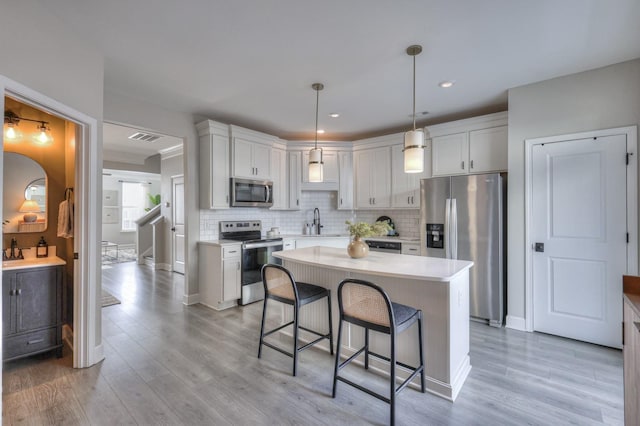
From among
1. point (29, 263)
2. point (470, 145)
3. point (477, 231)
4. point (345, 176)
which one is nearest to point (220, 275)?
point (29, 263)

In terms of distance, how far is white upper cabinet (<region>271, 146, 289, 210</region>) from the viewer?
16.5 feet

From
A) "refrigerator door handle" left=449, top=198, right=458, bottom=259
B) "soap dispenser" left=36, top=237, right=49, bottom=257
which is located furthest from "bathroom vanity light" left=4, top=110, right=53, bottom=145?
"refrigerator door handle" left=449, top=198, right=458, bottom=259

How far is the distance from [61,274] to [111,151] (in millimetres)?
5147

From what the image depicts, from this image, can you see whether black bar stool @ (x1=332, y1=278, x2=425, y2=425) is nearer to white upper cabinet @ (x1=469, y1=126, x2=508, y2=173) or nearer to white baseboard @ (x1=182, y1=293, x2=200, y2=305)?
white upper cabinet @ (x1=469, y1=126, x2=508, y2=173)

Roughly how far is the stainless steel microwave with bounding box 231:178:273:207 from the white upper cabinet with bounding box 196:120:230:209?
13 cm

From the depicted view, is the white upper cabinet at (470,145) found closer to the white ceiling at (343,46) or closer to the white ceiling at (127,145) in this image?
the white ceiling at (343,46)

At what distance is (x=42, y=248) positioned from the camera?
2.99 meters

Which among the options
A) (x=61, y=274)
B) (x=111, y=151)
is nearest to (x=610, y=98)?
(x=61, y=274)

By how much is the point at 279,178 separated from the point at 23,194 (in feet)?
10.3

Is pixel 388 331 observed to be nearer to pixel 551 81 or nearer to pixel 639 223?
pixel 639 223

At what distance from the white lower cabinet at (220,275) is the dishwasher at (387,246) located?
2.02m

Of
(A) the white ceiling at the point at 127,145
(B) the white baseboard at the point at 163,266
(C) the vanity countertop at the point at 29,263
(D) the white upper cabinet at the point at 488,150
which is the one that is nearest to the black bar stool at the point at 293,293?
(C) the vanity countertop at the point at 29,263

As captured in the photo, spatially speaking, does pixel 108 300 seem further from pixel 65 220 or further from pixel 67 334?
pixel 65 220

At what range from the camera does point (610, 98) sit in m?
2.84
